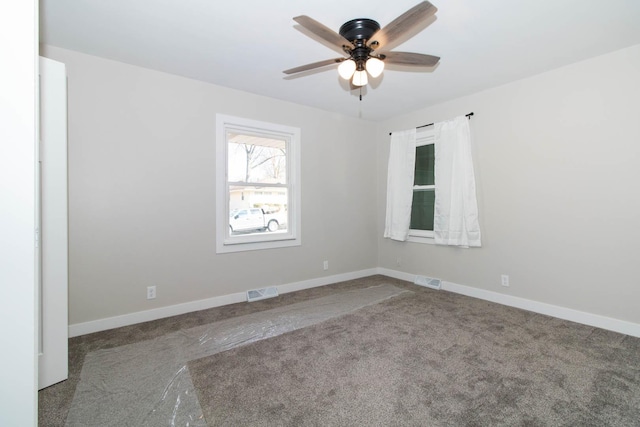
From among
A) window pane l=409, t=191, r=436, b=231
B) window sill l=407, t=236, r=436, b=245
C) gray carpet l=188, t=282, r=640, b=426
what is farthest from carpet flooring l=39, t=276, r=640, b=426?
→ window pane l=409, t=191, r=436, b=231

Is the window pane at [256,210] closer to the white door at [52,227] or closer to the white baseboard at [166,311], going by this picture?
the white baseboard at [166,311]

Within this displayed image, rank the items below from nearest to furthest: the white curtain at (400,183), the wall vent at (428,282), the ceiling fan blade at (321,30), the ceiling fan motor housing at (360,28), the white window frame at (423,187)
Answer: the ceiling fan blade at (321,30) → the ceiling fan motor housing at (360,28) → the wall vent at (428,282) → the white window frame at (423,187) → the white curtain at (400,183)

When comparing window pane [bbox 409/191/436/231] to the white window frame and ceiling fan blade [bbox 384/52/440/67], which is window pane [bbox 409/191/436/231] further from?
ceiling fan blade [bbox 384/52/440/67]

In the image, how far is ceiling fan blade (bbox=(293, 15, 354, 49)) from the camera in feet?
5.37

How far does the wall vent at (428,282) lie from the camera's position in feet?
13.0

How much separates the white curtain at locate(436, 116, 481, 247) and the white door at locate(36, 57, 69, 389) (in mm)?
3920

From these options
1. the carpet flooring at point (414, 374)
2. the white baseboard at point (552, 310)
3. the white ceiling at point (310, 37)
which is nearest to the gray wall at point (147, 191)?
the white ceiling at point (310, 37)

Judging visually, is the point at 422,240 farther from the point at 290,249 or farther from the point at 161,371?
the point at 161,371

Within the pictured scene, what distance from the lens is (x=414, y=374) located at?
6.45 ft

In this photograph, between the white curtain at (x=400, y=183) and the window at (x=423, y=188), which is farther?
the white curtain at (x=400, y=183)

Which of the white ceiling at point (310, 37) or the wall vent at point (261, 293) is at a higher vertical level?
the white ceiling at point (310, 37)

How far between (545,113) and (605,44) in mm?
688

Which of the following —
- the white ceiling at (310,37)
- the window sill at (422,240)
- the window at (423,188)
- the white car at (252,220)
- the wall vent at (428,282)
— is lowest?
the wall vent at (428,282)

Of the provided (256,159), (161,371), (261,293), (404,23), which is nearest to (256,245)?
(261,293)
